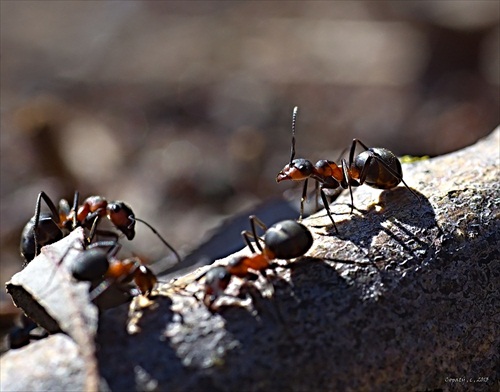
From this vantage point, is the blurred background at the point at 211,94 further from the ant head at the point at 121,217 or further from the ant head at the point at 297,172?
the ant head at the point at 297,172

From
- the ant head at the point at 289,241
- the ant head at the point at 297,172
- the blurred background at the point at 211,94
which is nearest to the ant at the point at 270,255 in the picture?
the ant head at the point at 289,241

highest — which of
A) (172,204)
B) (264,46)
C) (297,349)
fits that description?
(264,46)

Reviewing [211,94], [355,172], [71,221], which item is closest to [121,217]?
[71,221]

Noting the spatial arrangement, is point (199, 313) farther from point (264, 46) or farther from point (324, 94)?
point (264, 46)

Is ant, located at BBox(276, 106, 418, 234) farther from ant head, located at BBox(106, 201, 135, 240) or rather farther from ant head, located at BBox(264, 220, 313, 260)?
ant head, located at BBox(106, 201, 135, 240)

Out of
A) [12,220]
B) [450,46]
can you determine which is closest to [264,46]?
[450,46]

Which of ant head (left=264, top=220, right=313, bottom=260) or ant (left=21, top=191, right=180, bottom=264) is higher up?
ant (left=21, top=191, right=180, bottom=264)

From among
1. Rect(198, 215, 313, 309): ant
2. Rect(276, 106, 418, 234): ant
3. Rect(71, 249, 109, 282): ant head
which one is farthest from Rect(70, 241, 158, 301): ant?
Rect(276, 106, 418, 234): ant
